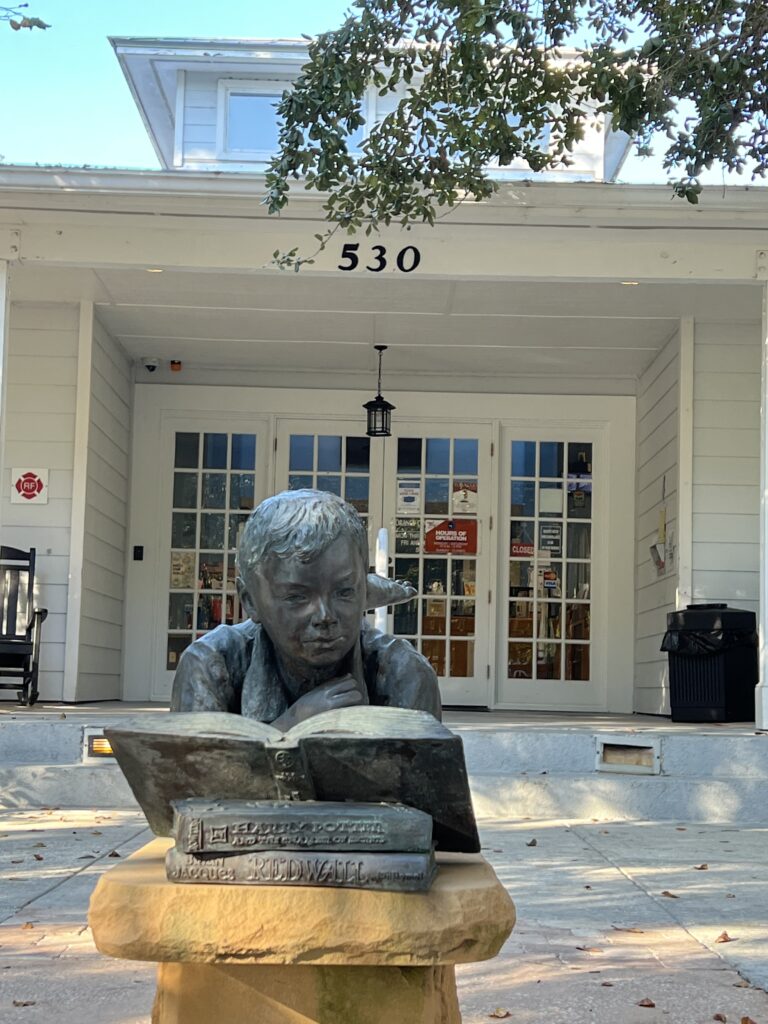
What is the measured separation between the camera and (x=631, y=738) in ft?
21.6

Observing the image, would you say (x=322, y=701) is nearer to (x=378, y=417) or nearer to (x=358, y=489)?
(x=378, y=417)

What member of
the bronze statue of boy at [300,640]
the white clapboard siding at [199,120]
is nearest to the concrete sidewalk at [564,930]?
the bronze statue of boy at [300,640]

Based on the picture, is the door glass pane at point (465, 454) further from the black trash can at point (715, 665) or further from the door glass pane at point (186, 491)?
the black trash can at point (715, 665)

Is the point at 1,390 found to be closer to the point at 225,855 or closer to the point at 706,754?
the point at 706,754

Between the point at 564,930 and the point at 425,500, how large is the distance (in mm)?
7263

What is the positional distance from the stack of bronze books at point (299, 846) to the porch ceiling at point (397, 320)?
20.9 feet

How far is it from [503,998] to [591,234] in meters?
5.44

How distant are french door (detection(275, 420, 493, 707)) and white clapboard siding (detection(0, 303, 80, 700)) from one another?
7.33 ft

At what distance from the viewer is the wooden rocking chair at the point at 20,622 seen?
8055 mm

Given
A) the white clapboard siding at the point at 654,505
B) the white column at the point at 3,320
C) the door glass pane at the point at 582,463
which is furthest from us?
the door glass pane at the point at 582,463

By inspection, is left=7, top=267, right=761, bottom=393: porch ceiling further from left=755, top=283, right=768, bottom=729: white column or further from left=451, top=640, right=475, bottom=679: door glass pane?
left=451, top=640, right=475, bottom=679: door glass pane

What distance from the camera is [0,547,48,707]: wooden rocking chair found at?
8.05 meters

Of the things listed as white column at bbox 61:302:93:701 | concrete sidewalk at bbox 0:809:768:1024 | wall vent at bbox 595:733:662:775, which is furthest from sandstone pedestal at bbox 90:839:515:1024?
white column at bbox 61:302:93:701

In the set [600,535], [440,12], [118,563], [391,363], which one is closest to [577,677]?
[600,535]
